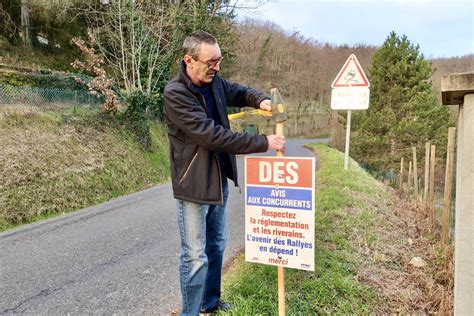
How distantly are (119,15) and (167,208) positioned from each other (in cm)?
902

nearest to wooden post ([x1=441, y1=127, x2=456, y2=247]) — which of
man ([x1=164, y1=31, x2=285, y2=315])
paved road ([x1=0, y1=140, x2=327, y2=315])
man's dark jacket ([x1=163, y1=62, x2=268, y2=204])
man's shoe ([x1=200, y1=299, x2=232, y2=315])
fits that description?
paved road ([x1=0, y1=140, x2=327, y2=315])

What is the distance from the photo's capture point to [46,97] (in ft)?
32.2

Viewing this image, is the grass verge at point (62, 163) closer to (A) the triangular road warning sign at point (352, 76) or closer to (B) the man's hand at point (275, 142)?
(B) the man's hand at point (275, 142)

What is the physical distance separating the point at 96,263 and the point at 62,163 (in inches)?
167

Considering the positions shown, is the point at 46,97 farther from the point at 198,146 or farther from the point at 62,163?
the point at 198,146

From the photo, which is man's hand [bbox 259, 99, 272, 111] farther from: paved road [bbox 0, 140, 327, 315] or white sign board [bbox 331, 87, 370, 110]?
white sign board [bbox 331, 87, 370, 110]

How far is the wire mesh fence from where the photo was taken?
8633 millimetres

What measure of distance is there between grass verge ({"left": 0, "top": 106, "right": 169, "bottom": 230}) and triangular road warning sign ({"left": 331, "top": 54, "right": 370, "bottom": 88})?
18.8ft

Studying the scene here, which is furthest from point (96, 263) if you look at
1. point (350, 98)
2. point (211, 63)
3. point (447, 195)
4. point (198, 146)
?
point (350, 98)

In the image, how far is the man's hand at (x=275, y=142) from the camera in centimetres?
243

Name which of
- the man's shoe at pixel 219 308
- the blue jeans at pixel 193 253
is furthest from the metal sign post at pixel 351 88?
the blue jeans at pixel 193 253

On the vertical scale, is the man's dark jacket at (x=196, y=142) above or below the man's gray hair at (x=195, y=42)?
below

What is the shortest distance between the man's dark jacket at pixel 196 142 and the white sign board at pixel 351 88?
6.87 m

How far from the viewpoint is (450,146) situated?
Answer: 6.01 m
